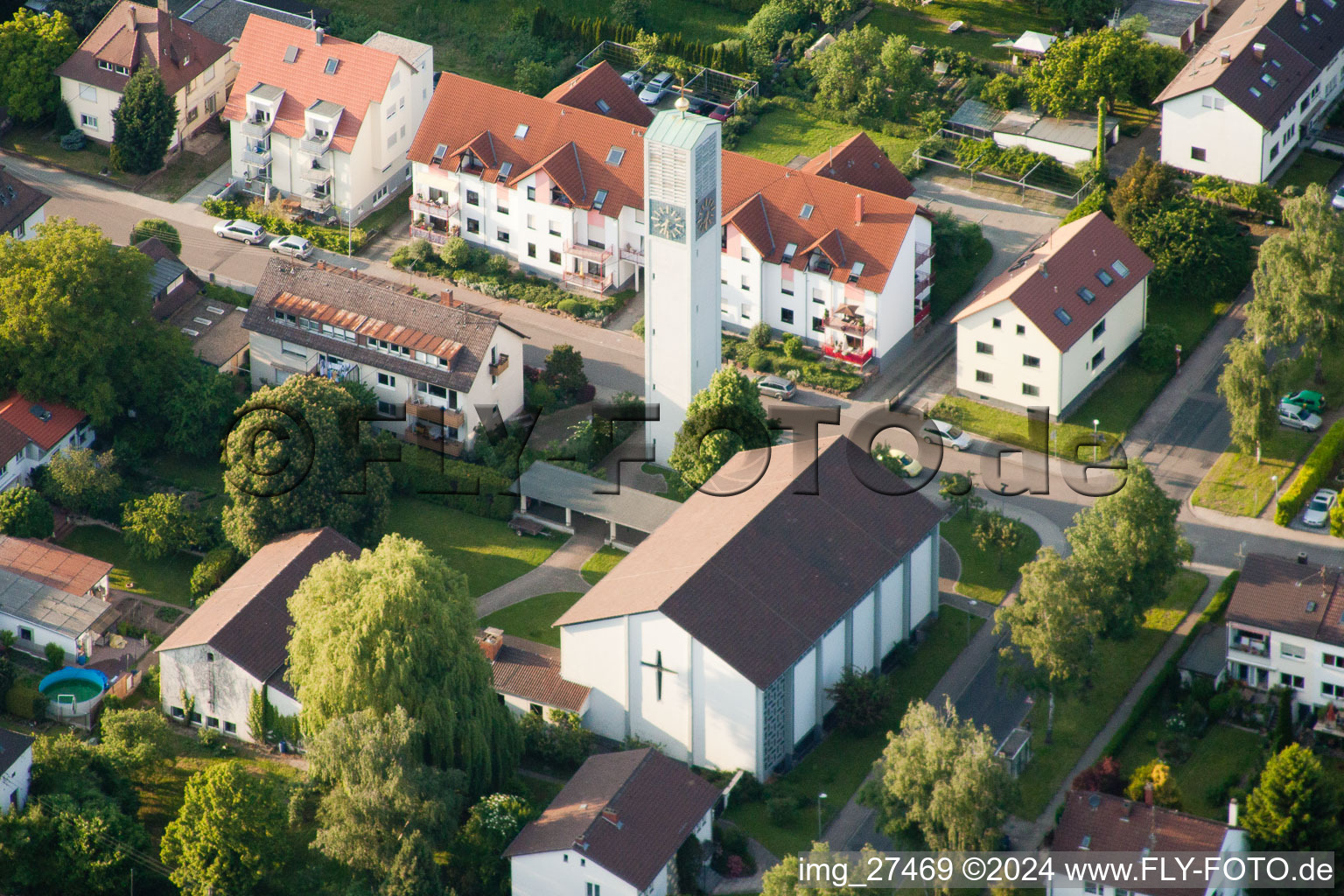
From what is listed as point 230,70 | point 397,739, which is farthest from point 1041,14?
point 397,739

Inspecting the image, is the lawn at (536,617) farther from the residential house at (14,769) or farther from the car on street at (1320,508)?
the car on street at (1320,508)

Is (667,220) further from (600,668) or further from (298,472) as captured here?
(600,668)

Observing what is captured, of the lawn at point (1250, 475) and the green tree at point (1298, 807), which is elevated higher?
the green tree at point (1298, 807)

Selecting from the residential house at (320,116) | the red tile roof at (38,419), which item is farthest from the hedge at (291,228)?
the red tile roof at (38,419)

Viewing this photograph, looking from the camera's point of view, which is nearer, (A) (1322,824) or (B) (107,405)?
(A) (1322,824)

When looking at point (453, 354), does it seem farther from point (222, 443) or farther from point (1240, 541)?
point (1240, 541)

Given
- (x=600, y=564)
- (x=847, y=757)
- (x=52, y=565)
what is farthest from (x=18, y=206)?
(x=847, y=757)
